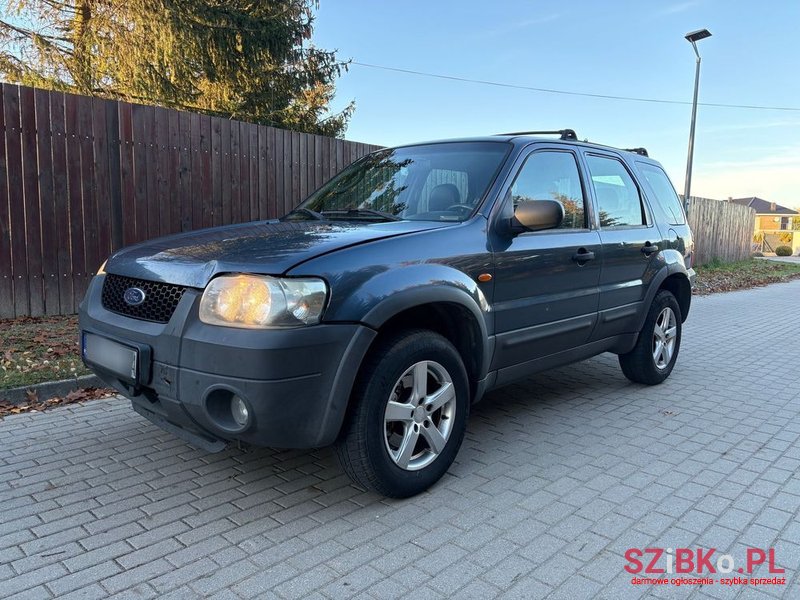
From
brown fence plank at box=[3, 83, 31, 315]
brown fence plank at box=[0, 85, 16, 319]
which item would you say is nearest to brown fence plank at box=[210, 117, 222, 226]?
brown fence plank at box=[3, 83, 31, 315]

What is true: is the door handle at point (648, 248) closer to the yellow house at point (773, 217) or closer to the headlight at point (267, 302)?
the headlight at point (267, 302)

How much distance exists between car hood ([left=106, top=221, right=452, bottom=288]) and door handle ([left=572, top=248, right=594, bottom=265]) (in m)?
1.15

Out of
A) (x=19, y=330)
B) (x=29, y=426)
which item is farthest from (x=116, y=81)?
(x=29, y=426)

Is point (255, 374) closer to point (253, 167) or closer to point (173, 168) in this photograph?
point (173, 168)

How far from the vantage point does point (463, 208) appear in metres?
3.59

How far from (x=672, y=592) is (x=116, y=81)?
13147 mm

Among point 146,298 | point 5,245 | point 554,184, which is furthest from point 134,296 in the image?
point 5,245

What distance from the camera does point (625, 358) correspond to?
5297 millimetres

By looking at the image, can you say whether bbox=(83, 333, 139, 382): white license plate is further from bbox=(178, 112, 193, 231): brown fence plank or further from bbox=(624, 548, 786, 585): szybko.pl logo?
bbox=(178, 112, 193, 231): brown fence plank

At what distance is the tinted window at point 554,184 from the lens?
383 centimetres

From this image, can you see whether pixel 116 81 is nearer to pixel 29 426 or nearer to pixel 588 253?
pixel 29 426

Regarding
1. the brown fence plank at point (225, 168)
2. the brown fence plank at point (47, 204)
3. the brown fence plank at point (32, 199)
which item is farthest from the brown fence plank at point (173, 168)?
the brown fence plank at point (32, 199)

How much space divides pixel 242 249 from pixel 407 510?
1.52m

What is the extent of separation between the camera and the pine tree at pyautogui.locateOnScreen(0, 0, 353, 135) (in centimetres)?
1168
